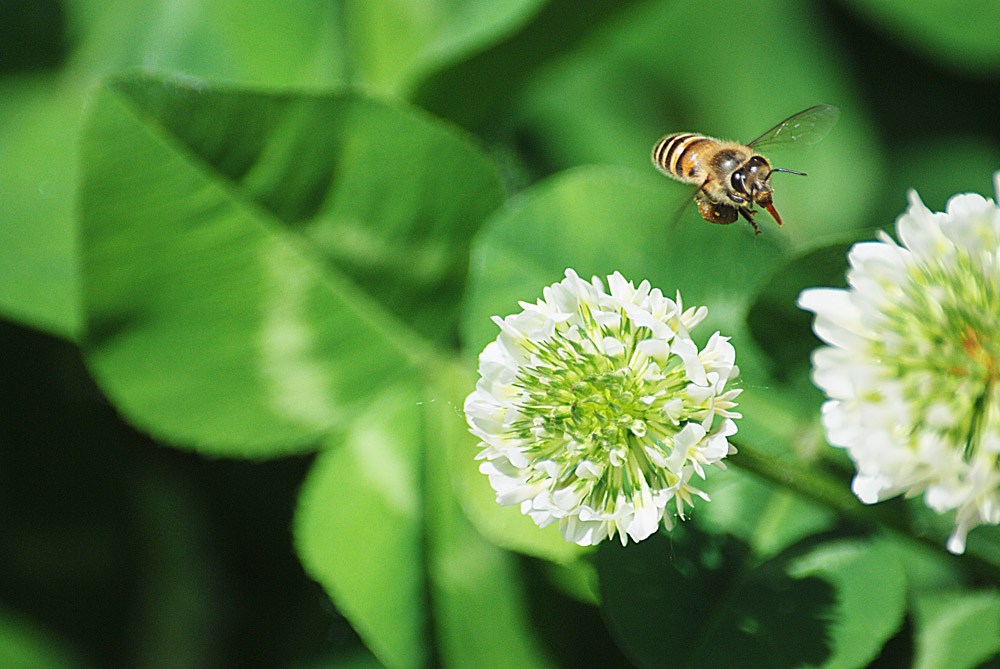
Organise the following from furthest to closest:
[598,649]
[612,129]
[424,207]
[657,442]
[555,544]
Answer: [612,129] < [424,207] < [598,649] < [555,544] < [657,442]

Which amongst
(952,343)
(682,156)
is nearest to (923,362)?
(952,343)

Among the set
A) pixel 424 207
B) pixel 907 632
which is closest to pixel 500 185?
pixel 424 207

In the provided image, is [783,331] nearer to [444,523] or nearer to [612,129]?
[444,523]

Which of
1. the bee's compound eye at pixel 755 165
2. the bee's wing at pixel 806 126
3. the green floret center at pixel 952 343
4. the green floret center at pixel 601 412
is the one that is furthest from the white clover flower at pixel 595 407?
the bee's wing at pixel 806 126

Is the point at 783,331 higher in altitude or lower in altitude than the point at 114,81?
lower

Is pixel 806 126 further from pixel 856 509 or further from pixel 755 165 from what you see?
pixel 856 509

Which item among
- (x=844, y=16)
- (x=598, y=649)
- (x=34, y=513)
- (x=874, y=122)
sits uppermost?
(x=844, y=16)

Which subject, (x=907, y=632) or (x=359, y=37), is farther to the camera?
(x=359, y=37)
